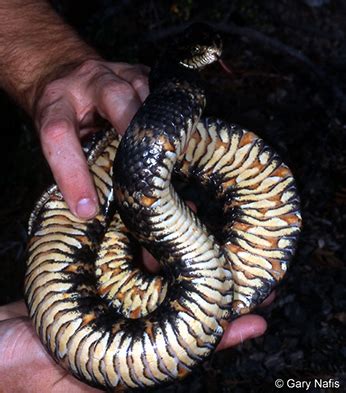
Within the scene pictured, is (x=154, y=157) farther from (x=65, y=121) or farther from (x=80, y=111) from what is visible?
(x=80, y=111)

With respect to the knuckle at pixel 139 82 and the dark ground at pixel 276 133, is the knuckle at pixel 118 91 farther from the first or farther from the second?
the dark ground at pixel 276 133

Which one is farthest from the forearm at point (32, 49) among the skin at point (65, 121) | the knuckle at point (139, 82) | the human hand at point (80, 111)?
the knuckle at point (139, 82)

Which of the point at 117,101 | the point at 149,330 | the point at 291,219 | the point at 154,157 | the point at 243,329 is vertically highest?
the point at 154,157

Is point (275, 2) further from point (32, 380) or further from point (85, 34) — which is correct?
point (32, 380)

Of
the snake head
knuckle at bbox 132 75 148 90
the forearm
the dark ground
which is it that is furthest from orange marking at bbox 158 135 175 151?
the dark ground

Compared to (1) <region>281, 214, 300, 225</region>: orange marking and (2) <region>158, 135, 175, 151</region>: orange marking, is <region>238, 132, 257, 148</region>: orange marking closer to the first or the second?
(1) <region>281, 214, 300, 225</region>: orange marking

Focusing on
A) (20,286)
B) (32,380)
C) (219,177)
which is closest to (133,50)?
(20,286)

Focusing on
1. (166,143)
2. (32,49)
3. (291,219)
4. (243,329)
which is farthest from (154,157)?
(32,49)
